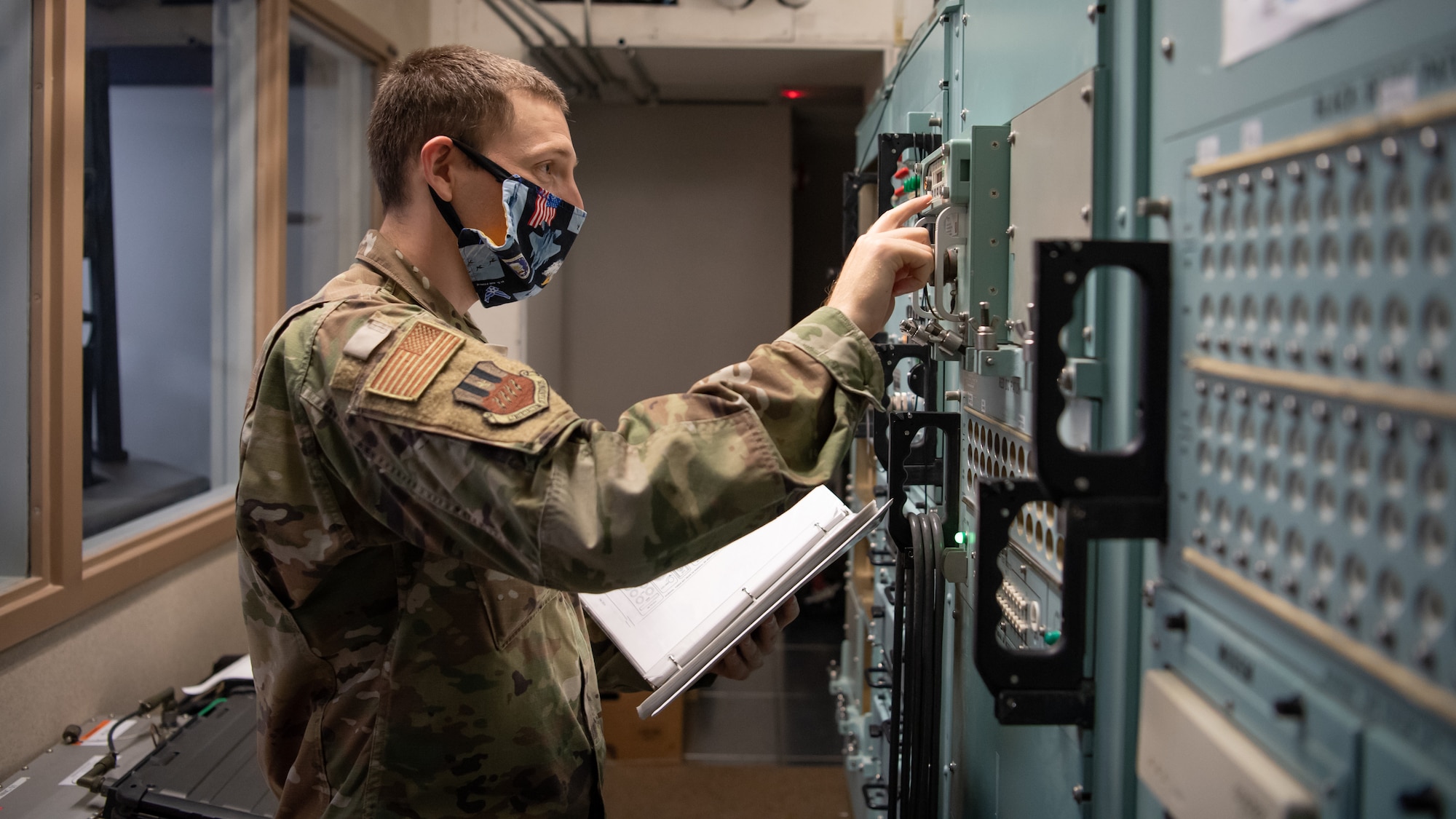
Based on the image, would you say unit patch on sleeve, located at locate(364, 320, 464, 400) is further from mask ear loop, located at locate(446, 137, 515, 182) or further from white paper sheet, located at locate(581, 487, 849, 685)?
white paper sheet, located at locate(581, 487, 849, 685)

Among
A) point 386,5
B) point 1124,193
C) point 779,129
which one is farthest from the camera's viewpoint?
point 779,129

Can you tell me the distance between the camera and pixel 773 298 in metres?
4.41

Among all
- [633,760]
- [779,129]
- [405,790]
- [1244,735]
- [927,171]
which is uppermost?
[779,129]

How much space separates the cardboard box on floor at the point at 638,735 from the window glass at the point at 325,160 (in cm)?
173

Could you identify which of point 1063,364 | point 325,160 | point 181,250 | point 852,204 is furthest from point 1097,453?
point 325,160

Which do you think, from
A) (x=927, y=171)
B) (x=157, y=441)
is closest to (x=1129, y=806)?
(x=927, y=171)

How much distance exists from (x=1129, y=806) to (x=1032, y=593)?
0.28 meters

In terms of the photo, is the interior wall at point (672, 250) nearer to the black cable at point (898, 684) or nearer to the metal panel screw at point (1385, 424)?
the black cable at point (898, 684)

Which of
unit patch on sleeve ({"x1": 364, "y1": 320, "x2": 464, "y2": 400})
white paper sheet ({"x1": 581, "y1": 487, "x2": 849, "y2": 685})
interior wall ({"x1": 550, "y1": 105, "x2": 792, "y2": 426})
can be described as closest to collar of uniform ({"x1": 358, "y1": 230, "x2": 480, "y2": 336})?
unit patch on sleeve ({"x1": 364, "y1": 320, "x2": 464, "y2": 400})

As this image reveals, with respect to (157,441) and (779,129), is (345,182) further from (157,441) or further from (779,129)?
(779,129)

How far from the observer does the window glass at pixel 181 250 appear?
7.55 ft

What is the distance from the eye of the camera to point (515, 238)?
1188 millimetres

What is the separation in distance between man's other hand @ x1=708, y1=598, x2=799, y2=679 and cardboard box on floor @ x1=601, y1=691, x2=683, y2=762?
6.64 feet

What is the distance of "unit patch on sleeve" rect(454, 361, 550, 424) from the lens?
812mm
